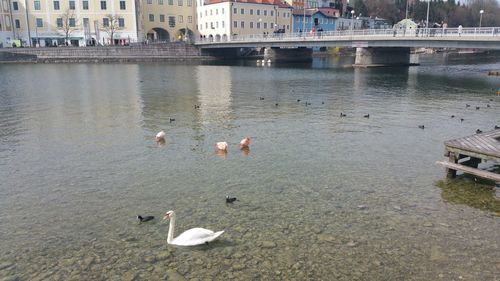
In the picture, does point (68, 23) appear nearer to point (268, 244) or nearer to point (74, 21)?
point (74, 21)

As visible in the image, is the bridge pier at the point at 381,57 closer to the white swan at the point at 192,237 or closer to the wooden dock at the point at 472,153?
the wooden dock at the point at 472,153

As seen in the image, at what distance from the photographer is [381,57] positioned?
7344cm

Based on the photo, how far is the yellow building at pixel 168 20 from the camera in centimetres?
11399

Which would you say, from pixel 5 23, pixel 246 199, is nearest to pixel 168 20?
pixel 5 23

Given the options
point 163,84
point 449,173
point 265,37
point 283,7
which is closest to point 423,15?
point 283,7

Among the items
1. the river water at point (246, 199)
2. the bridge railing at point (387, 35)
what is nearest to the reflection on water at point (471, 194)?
the river water at point (246, 199)

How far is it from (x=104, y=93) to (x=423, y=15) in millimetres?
158931

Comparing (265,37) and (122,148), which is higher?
(265,37)

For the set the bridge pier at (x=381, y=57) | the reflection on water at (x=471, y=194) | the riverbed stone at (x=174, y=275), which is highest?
the bridge pier at (x=381, y=57)

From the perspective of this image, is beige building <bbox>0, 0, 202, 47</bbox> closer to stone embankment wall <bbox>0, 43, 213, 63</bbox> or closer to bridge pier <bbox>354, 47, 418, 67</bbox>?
stone embankment wall <bbox>0, 43, 213, 63</bbox>

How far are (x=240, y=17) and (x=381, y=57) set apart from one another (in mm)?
55580

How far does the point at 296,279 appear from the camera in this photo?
8.35m

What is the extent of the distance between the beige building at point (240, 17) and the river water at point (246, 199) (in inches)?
3792

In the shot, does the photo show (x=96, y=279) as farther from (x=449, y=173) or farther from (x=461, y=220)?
(x=449, y=173)
